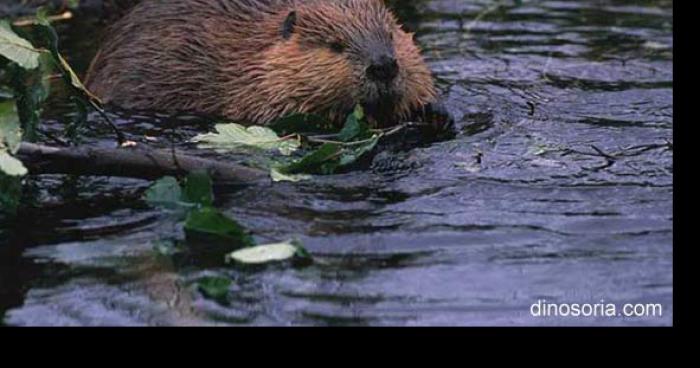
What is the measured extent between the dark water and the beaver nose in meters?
0.38

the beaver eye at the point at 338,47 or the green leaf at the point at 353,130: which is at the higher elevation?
the beaver eye at the point at 338,47

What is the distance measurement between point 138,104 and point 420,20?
2335 mm

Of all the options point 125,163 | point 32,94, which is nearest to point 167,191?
point 125,163

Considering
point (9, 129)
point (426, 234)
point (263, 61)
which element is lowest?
point (426, 234)

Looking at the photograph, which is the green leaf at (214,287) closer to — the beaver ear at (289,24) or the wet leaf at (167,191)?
the wet leaf at (167,191)

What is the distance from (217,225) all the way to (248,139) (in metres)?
1.11

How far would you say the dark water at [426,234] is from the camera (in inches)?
170

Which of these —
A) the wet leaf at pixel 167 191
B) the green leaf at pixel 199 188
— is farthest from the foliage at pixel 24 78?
the green leaf at pixel 199 188

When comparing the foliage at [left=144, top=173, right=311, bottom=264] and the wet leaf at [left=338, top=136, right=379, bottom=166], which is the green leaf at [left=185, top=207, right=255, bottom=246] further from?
the wet leaf at [left=338, top=136, right=379, bottom=166]

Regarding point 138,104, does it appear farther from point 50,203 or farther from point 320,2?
point 50,203

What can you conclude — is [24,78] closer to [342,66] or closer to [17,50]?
[17,50]

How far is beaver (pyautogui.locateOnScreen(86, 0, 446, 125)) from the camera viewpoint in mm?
6297

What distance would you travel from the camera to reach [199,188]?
197 inches

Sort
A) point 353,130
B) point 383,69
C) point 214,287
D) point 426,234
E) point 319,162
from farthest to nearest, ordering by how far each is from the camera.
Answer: point 383,69, point 353,130, point 319,162, point 426,234, point 214,287
